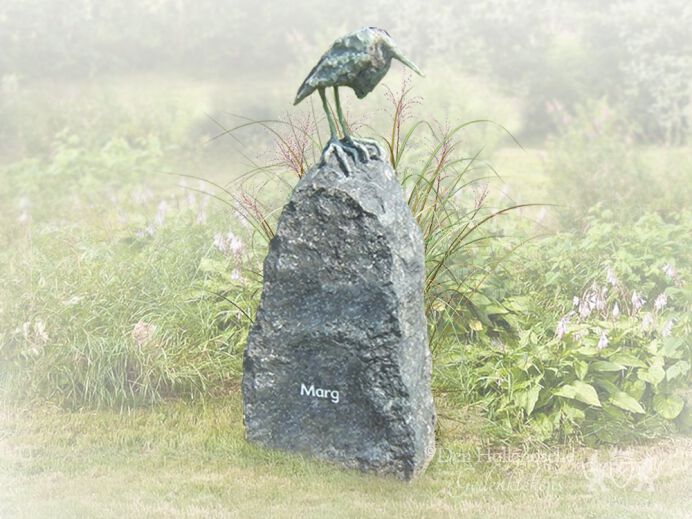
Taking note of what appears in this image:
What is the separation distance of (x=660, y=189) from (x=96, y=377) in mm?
4836

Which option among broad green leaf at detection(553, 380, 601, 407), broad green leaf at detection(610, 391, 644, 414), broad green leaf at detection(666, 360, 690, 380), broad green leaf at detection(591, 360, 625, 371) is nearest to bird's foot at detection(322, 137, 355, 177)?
broad green leaf at detection(553, 380, 601, 407)

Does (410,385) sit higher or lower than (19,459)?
higher

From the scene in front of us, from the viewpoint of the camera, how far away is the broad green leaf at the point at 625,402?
4844mm

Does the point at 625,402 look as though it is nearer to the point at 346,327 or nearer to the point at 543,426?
the point at 543,426

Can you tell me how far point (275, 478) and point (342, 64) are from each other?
1.89 meters

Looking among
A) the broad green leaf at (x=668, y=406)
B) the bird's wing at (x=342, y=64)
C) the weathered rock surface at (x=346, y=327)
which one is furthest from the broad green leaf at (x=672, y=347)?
the bird's wing at (x=342, y=64)

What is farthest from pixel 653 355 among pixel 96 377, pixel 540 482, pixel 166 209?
pixel 166 209

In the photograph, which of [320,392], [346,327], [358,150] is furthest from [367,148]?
[320,392]

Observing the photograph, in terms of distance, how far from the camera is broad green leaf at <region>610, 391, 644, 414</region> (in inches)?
191

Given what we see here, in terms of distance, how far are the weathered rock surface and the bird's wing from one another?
347 millimetres

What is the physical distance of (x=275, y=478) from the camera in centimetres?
427

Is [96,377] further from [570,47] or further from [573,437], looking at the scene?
[570,47]

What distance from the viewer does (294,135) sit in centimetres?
518

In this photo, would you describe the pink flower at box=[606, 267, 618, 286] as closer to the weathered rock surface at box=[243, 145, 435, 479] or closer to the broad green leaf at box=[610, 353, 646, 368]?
the broad green leaf at box=[610, 353, 646, 368]
